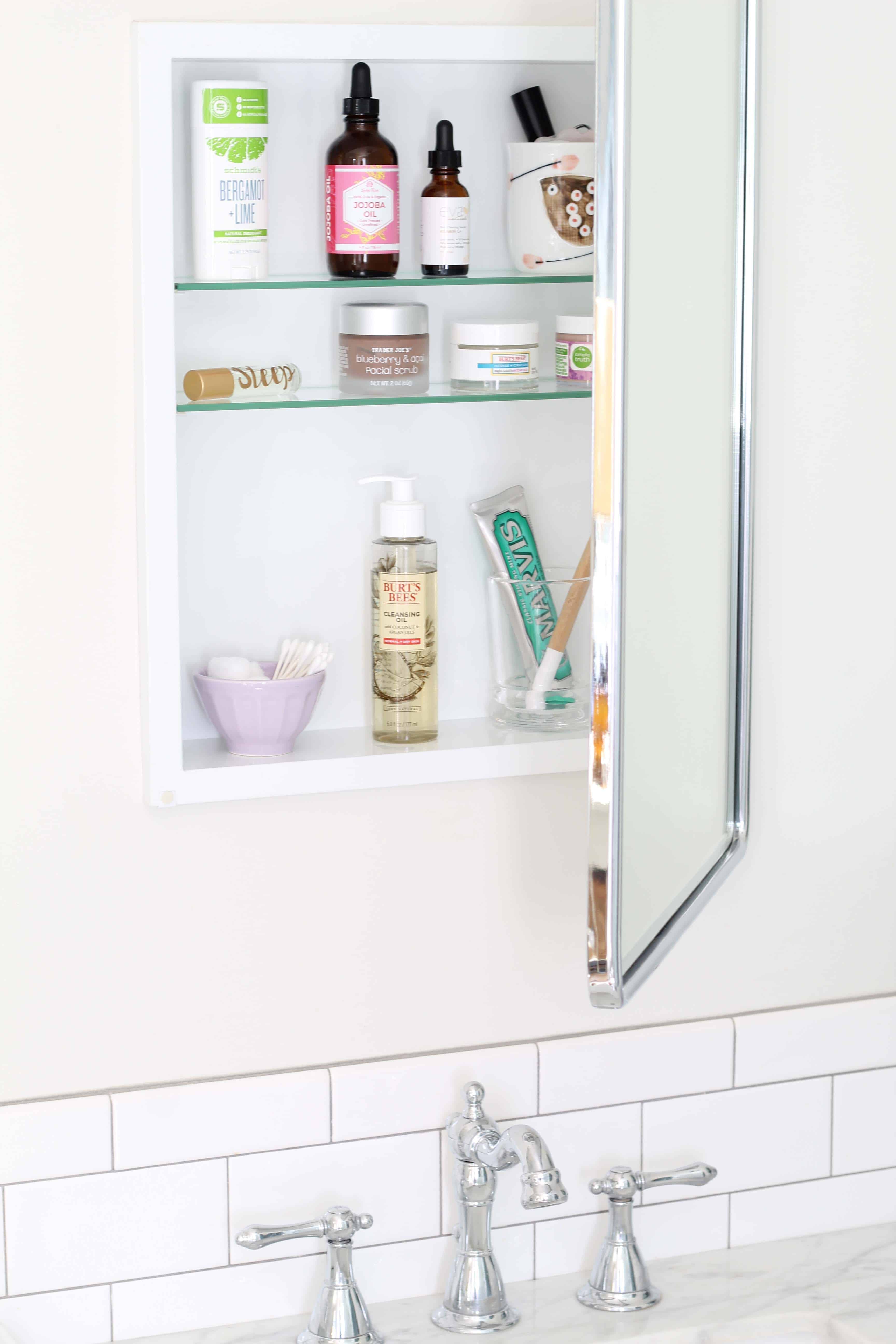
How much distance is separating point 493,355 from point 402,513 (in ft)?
0.47

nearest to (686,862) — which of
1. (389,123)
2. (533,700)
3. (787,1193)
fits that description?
(533,700)

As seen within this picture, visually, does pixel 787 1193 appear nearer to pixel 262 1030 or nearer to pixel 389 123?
pixel 262 1030

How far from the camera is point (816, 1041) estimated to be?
138cm

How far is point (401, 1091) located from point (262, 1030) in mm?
131

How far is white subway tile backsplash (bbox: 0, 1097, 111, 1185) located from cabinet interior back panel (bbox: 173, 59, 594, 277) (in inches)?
26.0

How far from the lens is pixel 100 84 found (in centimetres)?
107

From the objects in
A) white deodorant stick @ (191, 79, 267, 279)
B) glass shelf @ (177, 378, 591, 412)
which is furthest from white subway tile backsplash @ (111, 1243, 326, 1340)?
white deodorant stick @ (191, 79, 267, 279)

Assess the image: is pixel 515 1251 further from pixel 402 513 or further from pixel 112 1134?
pixel 402 513

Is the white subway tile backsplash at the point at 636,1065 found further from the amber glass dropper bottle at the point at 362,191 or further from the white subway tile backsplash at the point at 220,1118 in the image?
the amber glass dropper bottle at the point at 362,191

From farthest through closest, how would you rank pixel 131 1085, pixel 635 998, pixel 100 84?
pixel 635 998, pixel 131 1085, pixel 100 84

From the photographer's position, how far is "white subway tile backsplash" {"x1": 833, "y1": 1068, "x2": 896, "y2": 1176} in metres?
1.40

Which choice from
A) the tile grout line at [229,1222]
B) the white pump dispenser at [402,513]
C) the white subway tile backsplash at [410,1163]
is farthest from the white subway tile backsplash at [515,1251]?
the white pump dispenser at [402,513]

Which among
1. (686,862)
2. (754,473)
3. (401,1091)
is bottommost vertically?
(401,1091)

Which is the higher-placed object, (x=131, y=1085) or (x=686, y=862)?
(x=686, y=862)
